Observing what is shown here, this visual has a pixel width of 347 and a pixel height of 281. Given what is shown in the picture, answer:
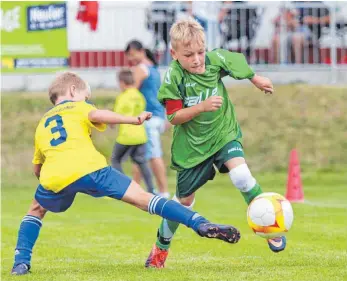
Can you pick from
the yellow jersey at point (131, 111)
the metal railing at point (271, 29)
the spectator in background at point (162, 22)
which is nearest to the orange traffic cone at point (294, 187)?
the yellow jersey at point (131, 111)

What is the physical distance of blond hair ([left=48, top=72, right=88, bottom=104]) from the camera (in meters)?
7.71

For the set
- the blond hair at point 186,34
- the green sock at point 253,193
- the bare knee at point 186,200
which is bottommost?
the bare knee at point 186,200

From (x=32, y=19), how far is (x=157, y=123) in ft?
18.0

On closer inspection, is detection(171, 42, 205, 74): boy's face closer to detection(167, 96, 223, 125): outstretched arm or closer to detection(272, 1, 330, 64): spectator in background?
detection(167, 96, 223, 125): outstretched arm

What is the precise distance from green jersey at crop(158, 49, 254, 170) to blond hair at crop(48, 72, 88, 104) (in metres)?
0.60

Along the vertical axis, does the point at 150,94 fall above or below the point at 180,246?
above

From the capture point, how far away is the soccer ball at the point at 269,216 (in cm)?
743

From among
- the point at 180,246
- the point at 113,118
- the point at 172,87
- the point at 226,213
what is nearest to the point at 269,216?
the point at 172,87

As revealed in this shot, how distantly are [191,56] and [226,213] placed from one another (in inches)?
187

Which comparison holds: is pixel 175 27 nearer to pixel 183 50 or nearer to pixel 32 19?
pixel 183 50

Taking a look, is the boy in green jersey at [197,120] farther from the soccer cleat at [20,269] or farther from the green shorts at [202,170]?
the soccer cleat at [20,269]

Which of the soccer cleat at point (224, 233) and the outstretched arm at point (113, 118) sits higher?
the outstretched arm at point (113, 118)

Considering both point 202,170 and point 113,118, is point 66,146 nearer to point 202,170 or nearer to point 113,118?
point 113,118

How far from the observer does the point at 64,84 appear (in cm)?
772
